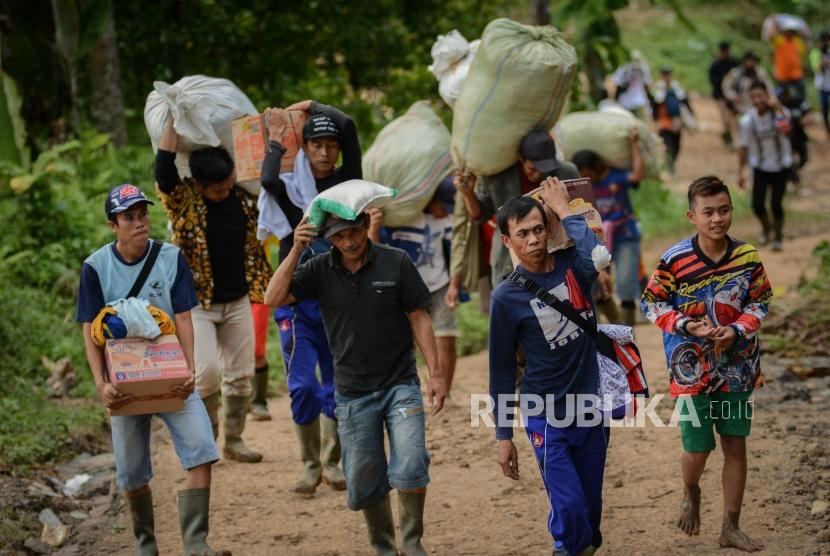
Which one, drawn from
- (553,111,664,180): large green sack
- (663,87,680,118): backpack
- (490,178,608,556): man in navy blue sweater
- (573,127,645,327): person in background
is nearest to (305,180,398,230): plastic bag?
(490,178,608,556): man in navy blue sweater

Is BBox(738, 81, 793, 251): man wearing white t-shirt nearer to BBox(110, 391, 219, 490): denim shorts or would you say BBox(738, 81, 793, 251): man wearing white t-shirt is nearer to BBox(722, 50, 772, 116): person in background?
BBox(722, 50, 772, 116): person in background

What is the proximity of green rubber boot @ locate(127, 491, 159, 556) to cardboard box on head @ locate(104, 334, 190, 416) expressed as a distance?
476 mm

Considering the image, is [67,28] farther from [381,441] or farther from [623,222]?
[381,441]

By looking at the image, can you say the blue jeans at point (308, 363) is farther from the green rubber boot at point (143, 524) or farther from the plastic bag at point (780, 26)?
the plastic bag at point (780, 26)

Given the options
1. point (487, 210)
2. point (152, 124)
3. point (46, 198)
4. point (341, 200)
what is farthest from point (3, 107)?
point (341, 200)

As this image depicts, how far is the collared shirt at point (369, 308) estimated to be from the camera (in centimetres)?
519

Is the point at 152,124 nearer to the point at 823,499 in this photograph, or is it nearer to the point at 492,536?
the point at 492,536

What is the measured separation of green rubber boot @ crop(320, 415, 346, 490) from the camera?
6.63 meters

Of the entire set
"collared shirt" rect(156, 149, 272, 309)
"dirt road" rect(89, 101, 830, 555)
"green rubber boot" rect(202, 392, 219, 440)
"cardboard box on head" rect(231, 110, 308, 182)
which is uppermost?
"cardboard box on head" rect(231, 110, 308, 182)

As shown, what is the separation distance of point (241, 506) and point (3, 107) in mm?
5613

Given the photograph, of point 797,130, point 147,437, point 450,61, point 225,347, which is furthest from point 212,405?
point 797,130

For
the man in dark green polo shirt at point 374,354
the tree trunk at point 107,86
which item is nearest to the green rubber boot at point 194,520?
the man in dark green polo shirt at point 374,354

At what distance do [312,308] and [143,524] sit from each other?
1.48 m

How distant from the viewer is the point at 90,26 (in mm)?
11438
